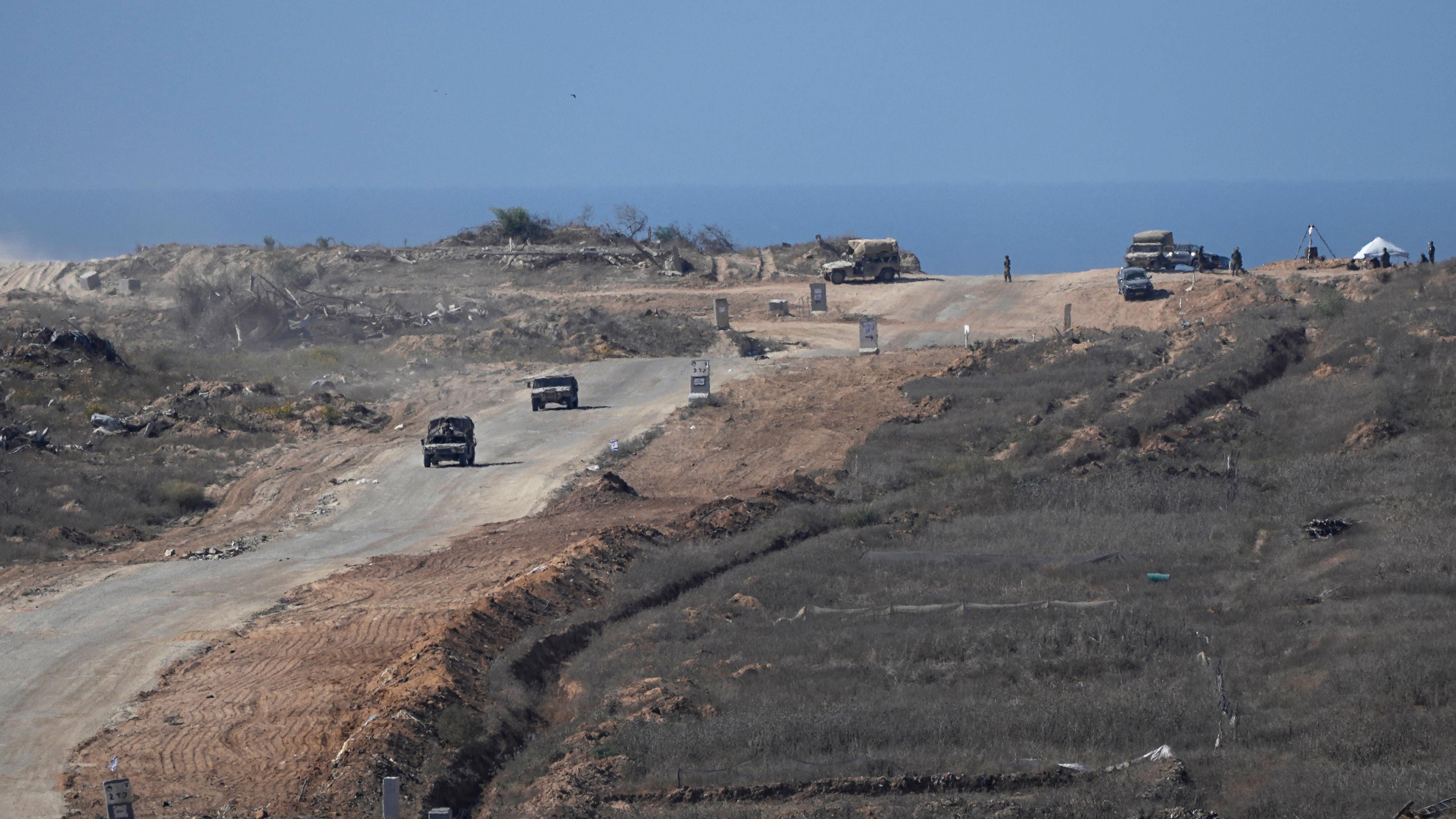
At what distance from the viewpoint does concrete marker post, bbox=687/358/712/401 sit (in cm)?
4209

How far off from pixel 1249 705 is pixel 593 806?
7.34 metres

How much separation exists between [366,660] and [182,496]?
14871 mm

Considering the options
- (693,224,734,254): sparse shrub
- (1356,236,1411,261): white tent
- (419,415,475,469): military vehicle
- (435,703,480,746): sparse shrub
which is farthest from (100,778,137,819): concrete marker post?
(693,224,734,254): sparse shrub

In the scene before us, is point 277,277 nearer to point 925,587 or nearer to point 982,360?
point 982,360

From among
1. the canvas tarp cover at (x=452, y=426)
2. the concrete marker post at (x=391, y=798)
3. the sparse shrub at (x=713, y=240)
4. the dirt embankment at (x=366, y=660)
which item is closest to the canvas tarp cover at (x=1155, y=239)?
the sparse shrub at (x=713, y=240)

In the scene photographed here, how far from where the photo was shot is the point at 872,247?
70000 mm

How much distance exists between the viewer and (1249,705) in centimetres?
1423

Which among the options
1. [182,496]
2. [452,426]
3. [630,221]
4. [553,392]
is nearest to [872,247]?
[630,221]

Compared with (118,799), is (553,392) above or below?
below

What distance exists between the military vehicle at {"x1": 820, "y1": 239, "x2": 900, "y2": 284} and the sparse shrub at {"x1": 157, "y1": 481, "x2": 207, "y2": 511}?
42.8 meters

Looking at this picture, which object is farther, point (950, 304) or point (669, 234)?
point (669, 234)

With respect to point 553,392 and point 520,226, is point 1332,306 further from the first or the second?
point 520,226

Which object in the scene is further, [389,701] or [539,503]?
[539,503]

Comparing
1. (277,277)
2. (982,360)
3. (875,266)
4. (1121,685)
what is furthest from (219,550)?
(277,277)
